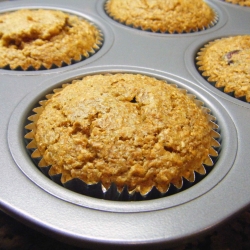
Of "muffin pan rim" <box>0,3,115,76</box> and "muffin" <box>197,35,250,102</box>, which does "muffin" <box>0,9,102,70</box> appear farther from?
"muffin" <box>197,35,250,102</box>

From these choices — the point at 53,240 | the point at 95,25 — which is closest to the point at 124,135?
the point at 53,240

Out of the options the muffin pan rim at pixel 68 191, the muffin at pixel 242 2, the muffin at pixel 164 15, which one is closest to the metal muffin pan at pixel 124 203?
the muffin pan rim at pixel 68 191

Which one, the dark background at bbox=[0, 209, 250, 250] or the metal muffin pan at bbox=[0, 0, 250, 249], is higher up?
the metal muffin pan at bbox=[0, 0, 250, 249]

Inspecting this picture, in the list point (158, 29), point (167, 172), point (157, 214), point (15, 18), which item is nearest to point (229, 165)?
point (167, 172)

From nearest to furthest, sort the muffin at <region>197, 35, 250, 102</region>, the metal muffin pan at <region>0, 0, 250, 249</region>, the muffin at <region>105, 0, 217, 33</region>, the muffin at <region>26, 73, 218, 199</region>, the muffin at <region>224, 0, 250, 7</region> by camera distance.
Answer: the metal muffin pan at <region>0, 0, 250, 249</region> < the muffin at <region>26, 73, 218, 199</region> < the muffin at <region>197, 35, 250, 102</region> < the muffin at <region>105, 0, 217, 33</region> < the muffin at <region>224, 0, 250, 7</region>

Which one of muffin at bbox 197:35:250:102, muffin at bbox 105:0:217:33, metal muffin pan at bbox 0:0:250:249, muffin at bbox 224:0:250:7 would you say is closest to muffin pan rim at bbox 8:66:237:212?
metal muffin pan at bbox 0:0:250:249

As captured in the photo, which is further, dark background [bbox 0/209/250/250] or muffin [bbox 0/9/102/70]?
muffin [bbox 0/9/102/70]

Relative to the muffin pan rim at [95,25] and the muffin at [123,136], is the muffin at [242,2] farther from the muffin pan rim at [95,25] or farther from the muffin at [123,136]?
the muffin at [123,136]
